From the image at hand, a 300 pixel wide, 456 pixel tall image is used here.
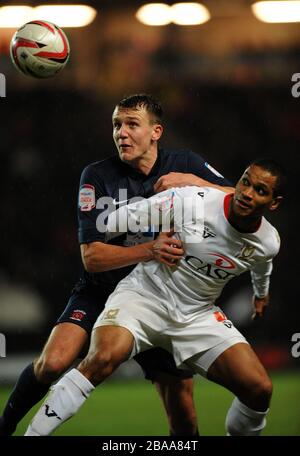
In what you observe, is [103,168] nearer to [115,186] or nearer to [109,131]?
[115,186]

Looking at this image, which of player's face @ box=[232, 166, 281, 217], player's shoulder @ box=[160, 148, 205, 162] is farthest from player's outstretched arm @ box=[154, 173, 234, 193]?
player's face @ box=[232, 166, 281, 217]

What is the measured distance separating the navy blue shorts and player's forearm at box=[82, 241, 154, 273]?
0.82 feet

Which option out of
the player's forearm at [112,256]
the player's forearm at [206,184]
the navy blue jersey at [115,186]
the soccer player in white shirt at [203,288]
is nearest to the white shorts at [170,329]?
the soccer player in white shirt at [203,288]

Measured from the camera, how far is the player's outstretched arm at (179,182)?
3947 mm

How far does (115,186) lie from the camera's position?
4.14m

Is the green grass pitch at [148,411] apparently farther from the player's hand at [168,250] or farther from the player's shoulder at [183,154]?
the player's shoulder at [183,154]

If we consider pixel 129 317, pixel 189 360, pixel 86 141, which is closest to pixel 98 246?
pixel 129 317

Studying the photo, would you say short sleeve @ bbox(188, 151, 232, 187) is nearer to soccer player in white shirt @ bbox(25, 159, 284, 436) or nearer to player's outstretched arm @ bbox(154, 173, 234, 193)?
player's outstretched arm @ bbox(154, 173, 234, 193)

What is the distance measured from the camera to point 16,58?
14.5 feet

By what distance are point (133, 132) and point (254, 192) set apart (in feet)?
2.60

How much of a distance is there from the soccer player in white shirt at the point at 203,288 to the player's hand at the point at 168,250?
0.05 metres

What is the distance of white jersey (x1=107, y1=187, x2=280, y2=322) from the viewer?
3748 millimetres
